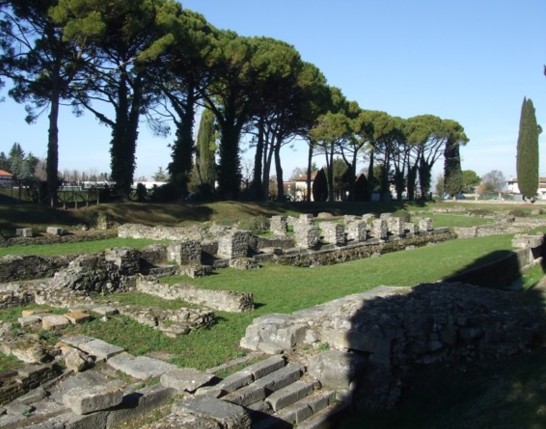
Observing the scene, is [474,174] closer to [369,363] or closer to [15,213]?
[15,213]

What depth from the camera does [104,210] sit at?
26.4 metres

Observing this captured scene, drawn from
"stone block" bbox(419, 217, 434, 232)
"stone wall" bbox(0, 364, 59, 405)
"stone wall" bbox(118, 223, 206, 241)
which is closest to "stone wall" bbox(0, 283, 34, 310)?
"stone wall" bbox(0, 364, 59, 405)

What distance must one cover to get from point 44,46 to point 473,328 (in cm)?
2445

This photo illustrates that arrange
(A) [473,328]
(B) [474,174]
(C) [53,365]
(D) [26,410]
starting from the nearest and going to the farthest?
(D) [26,410] < (C) [53,365] < (A) [473,328] < (B) [474,174]

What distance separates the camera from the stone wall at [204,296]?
32.8 feet

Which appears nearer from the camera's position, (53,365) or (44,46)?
(53,365)

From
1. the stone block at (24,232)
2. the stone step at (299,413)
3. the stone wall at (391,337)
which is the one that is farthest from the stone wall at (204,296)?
the stone block at (24,232)

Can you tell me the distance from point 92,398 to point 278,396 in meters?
2.13

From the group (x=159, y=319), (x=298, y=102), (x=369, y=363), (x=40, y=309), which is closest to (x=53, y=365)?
(x=159, y=319)

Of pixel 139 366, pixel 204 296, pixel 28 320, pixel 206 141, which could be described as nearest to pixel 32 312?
pixel 28 320

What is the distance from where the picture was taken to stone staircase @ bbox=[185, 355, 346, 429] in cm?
606

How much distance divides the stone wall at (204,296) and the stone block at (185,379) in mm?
3519

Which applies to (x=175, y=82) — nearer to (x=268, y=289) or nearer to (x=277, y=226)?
(x=277, y=226)

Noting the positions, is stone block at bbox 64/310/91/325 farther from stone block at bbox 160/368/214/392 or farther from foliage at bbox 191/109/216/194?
foliage at bbox 191/109/216/194
